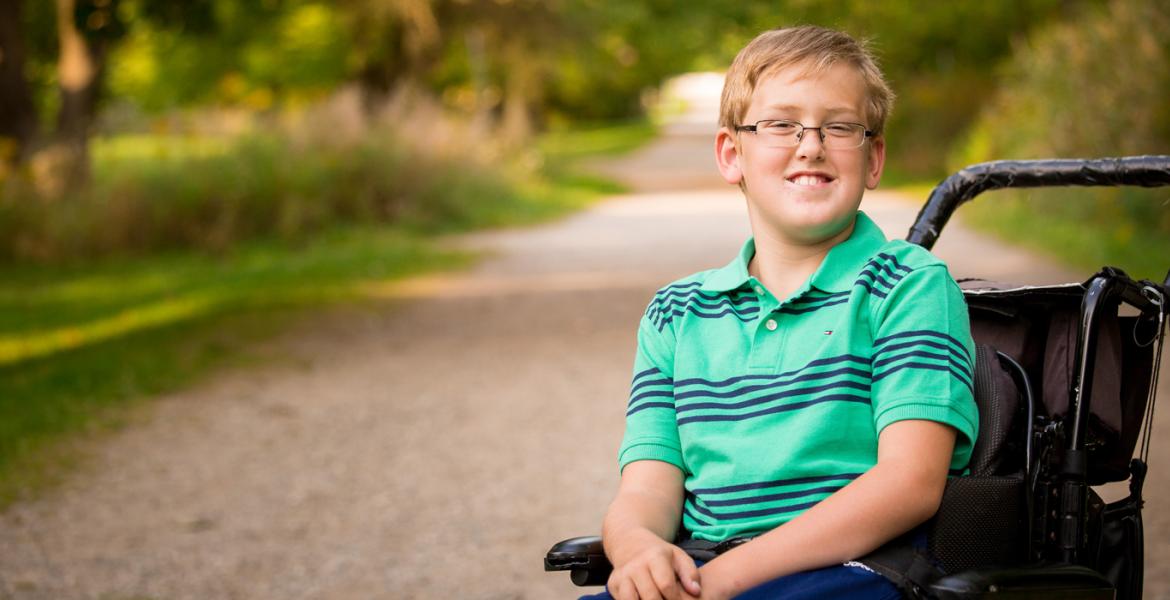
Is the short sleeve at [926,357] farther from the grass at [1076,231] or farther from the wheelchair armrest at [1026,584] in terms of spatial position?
the grass at [1076,231]

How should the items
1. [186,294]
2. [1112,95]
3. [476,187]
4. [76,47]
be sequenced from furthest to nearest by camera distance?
[476,187] < [76,47] < [1112,95] < [186,294]

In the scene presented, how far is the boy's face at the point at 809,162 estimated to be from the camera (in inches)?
93.4

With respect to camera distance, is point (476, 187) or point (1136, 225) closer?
point (1136, 225)

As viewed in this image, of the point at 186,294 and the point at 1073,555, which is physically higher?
the point at 1073,555

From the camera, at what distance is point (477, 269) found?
1380 cm

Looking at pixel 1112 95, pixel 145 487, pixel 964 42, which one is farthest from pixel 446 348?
pixel 964 42

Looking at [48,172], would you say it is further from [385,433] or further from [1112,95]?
[1112,95]

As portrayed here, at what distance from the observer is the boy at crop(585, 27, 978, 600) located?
7.31 ft

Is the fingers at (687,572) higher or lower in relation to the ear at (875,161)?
lower

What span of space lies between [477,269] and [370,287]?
5.02ft

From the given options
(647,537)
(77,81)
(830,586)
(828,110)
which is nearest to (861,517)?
(830,586)

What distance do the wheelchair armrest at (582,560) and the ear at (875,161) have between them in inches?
31.7

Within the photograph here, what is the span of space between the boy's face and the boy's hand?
24.3 inches

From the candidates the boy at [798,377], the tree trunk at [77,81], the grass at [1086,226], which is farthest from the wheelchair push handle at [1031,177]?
the tree trunk at [77,81]
